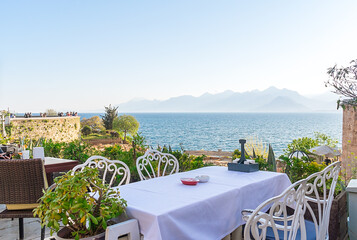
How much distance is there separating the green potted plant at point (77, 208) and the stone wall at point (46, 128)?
73.0 ft

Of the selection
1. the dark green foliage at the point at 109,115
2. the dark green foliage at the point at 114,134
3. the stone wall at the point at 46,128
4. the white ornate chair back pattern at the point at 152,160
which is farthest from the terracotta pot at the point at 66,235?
the dark green foliage at the point at 109,115

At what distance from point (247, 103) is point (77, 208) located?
301 feet

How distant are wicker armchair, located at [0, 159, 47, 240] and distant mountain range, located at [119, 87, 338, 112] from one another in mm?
82417

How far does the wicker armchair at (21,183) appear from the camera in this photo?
286 centimetres

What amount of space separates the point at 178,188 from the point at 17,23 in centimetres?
3227

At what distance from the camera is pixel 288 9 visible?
2381 cm

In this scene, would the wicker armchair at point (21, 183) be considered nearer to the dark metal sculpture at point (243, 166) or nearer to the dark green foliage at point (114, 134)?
the dark metal sculpture at point (243, 166)

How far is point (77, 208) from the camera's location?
4.75 ft

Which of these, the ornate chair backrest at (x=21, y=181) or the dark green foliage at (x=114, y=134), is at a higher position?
the ornate chair backrest at (x=21, y=181)

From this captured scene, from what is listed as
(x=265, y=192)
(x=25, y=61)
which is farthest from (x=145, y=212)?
(x=25, y=61)

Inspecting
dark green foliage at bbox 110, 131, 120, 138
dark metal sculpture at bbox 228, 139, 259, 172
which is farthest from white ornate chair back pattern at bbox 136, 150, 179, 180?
dark green foliage at bbox 110, 131, 120, 138

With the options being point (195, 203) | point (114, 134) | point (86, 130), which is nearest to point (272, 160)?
point (195, 203)

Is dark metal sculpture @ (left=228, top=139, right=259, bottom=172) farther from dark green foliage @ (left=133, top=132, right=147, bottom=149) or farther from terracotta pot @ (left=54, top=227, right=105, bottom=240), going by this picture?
dark green foliage @ (left=133, top=132, right=147, bottom=149)

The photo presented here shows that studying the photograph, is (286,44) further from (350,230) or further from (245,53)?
(350,230)
